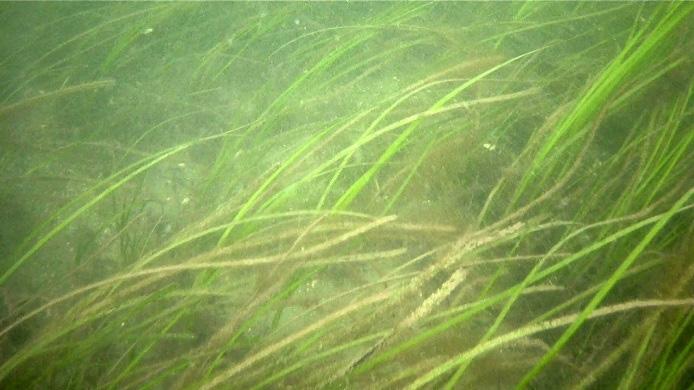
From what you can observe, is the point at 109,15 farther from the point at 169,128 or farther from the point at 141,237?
the point at 141,237

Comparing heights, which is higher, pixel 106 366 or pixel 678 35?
pixel 678 35

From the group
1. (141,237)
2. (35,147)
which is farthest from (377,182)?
(35,147)

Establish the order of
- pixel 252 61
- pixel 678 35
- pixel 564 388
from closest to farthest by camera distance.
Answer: pixel 564 388
pixel 678 35
pixel 252 61

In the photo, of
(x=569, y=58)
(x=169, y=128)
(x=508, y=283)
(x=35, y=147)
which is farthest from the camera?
(x=169, y=128)

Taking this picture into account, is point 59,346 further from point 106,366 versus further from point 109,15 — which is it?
point 109,15

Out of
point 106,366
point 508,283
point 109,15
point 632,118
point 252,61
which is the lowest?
point 106,366

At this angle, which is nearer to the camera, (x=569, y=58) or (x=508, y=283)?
(x=508, y=283)
